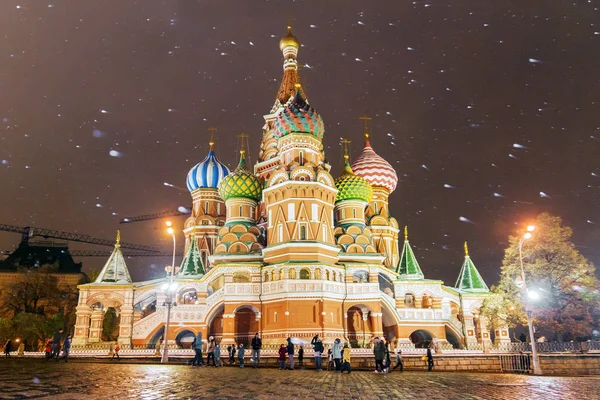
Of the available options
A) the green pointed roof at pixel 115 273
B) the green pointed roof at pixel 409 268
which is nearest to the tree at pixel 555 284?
the green pointed roof at pixel 409 268

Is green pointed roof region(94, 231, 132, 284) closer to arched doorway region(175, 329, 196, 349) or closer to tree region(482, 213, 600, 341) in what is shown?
arched doorway region(175, 329, 196, 349)

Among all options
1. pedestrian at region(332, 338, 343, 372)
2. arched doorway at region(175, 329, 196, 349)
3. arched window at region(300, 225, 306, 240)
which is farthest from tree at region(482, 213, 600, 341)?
arched doorway at region(175, 329, 196, 349)

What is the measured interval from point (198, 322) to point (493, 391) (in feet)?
90.6

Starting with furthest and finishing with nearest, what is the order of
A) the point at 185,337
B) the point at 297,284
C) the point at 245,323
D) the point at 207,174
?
the point at 207,174 → the point at 245,323 → the point at 185,337 → the point at 297,284

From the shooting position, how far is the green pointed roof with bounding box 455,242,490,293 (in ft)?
135

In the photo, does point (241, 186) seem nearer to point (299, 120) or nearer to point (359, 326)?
point (299, 120)

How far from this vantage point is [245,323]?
38312 mm

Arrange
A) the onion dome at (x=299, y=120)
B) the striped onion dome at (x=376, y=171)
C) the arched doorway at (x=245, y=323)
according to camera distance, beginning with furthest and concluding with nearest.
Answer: the striped onion dome at (x=376, y=171) → the onion dome at (x=299, y=120) → the arched doorway at (x=245, y=323)

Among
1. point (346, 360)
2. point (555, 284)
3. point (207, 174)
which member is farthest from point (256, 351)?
point (207, 174)

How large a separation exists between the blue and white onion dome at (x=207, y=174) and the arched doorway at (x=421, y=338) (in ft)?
77.8

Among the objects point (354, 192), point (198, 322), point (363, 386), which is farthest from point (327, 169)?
point (363, 386)

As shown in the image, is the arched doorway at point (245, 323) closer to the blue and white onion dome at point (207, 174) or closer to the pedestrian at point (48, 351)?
the pedestrian at point (48, 351)

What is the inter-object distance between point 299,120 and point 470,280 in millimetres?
19123

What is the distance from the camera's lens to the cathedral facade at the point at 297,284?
117ft
